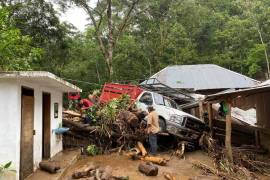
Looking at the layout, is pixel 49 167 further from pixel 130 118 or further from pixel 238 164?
pixel 238 164

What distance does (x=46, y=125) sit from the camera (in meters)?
10.9

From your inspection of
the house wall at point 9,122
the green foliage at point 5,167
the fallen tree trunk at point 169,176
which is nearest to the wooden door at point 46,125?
the house wall at point 9,122

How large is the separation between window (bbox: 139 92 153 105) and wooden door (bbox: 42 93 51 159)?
4.93 meters

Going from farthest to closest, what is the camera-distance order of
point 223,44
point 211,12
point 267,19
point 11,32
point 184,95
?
point 211,12, point 223,44, point 267,19, point 184,95, point 11,32

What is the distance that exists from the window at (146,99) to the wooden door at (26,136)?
269 inches

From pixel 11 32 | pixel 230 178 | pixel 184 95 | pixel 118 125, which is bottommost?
pixel 230 178

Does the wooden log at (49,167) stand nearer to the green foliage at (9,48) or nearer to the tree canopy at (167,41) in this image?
the green foliage at (9,48)

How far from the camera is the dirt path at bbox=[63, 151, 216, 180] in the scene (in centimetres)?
976

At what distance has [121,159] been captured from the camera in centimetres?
1159

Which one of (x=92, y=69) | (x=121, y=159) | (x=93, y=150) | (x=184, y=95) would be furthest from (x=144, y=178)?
(x=92, y=69)

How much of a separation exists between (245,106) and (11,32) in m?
10.2

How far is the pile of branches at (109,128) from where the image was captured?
42.7 feet

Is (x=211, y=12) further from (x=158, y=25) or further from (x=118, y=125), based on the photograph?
(x=118, y=125)

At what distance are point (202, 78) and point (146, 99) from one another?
13.5 meters
